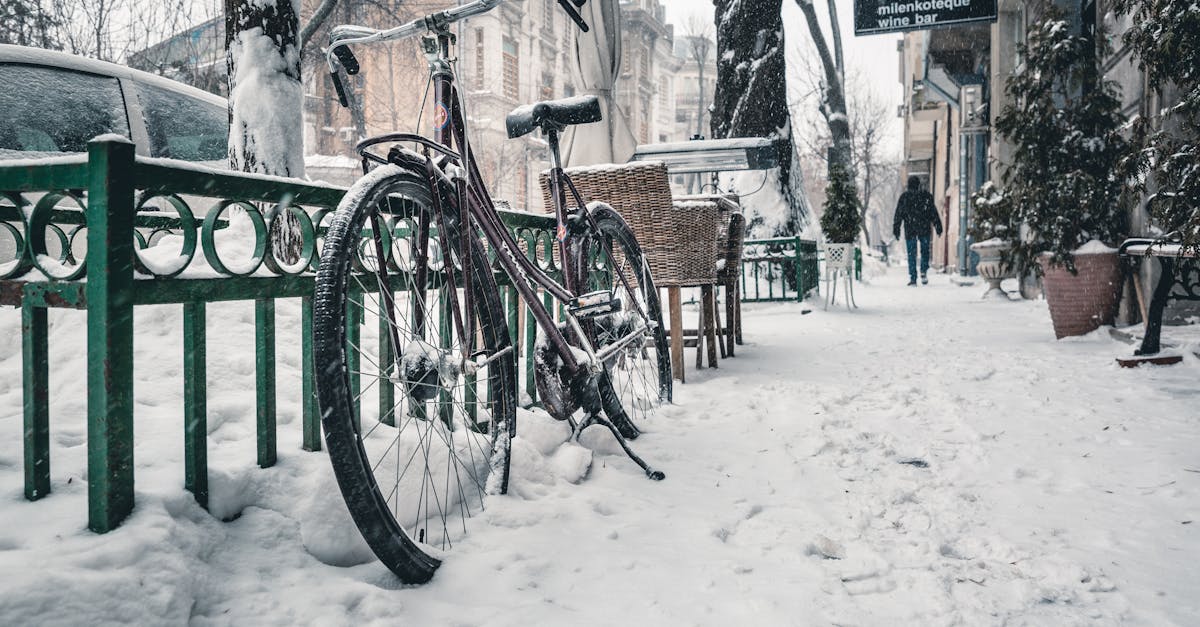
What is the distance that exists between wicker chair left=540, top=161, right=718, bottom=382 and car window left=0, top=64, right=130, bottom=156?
2551 mm

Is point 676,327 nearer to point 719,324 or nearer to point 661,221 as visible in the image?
point 661,221

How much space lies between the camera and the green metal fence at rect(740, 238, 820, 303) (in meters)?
8.67

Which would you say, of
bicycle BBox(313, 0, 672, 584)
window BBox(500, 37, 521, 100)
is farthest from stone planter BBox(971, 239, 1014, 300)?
window BBox(500, 37, 521, 100)

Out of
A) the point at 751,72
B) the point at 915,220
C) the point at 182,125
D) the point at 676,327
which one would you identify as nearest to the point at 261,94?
the point at 182,125

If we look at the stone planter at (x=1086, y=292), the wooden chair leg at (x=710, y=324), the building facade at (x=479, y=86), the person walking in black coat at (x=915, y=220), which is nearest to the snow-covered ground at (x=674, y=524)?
the wooden chair leg at (x=710, y=324)

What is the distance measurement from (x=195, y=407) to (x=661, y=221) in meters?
2.70

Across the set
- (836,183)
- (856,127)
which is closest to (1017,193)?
(836,183)

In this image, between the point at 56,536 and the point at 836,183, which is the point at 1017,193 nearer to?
the point at 836,183

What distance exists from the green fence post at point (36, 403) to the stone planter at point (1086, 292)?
6072 mm

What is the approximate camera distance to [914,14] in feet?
28.0

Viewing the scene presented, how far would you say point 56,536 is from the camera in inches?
56.4

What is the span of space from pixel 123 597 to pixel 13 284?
806 millimetres

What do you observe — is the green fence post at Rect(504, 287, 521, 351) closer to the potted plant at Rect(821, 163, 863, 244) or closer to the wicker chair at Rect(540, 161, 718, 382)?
the wicker chair at Rect(540, 161, 718, 382)

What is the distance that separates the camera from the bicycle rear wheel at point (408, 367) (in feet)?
5.26
